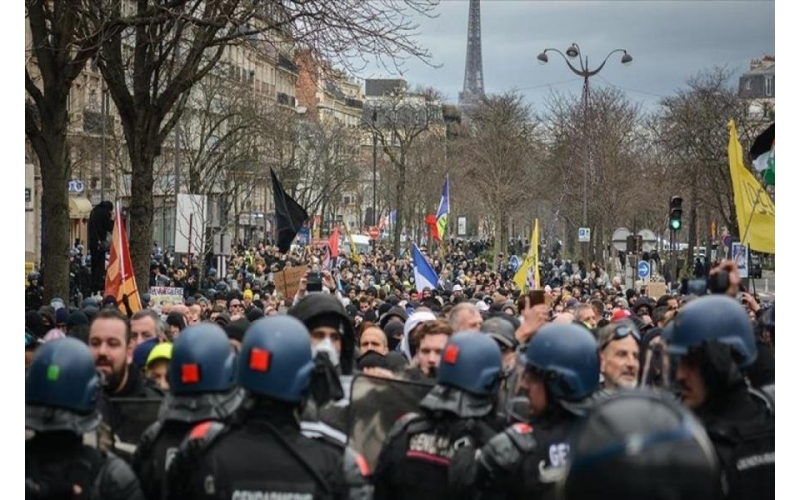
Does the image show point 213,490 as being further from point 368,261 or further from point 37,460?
point 368,261

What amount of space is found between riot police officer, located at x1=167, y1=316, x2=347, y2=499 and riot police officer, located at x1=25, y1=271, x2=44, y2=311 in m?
12.8

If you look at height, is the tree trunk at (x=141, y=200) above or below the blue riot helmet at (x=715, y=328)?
above

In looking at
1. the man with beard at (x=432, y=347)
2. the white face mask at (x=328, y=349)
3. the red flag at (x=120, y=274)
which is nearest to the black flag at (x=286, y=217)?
the red flag at (x=120, y=274)

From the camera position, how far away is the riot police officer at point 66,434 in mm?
4883

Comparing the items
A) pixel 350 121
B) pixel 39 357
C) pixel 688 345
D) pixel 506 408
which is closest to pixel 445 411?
pixel 506 408

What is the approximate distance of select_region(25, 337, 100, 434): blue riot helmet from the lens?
496 centimetres

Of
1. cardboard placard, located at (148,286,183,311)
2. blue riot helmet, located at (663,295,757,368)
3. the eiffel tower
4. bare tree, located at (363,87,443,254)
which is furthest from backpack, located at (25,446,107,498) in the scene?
the eiffel tower

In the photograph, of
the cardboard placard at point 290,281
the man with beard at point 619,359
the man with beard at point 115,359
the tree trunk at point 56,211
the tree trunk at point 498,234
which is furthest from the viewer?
the tree trunk at point 498,234

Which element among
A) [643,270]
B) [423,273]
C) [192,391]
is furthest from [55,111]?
[643,270]

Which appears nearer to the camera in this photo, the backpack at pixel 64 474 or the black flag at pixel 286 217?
the backpack at pixel 64 474

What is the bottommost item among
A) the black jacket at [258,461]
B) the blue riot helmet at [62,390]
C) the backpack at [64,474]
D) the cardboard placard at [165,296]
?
the cardboard placard at [165,296]

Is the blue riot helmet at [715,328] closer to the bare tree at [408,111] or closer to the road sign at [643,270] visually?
the road sign at [643,270]

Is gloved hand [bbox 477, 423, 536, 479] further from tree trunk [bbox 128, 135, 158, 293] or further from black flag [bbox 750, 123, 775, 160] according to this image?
tree trunk [bbox 128, 135, 158, 293]

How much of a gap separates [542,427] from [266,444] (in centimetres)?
104
